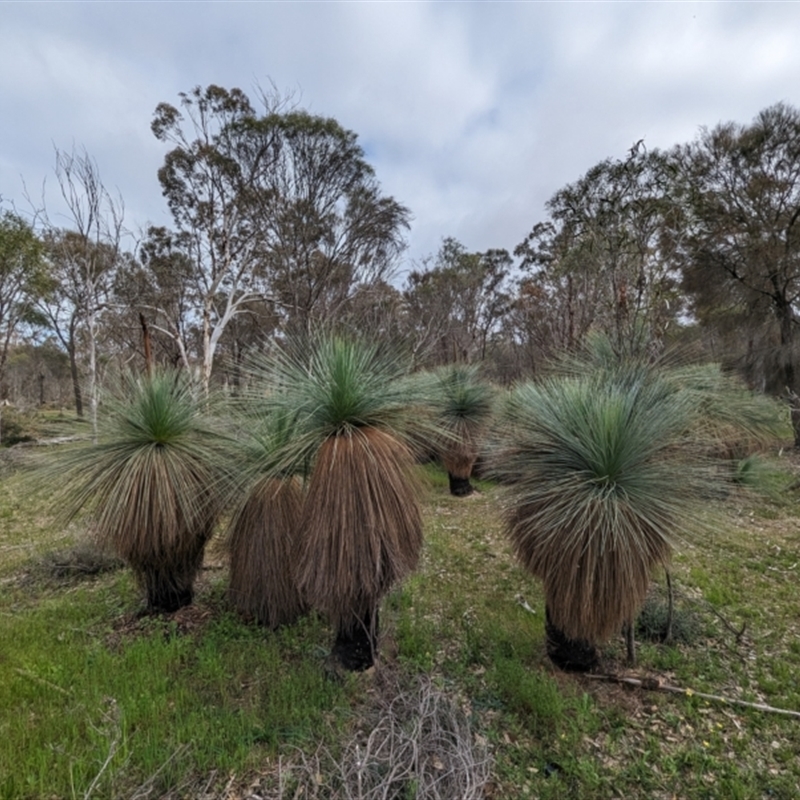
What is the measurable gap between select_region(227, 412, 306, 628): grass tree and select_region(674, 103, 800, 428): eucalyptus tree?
12.1 meters

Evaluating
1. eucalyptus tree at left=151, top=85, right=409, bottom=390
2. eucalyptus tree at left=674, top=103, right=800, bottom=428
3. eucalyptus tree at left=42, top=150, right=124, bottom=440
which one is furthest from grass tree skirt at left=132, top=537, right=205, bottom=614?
eucalyptus tree at left=674, top=103, right=800, bottom=428

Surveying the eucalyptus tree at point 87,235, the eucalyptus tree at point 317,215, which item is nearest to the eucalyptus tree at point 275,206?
the eucalyptus tree at point 317,215

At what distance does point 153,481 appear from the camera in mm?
2684

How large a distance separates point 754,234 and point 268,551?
46.6 feet

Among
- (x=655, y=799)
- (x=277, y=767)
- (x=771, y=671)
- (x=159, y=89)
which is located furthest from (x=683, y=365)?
(x=159, y=89)

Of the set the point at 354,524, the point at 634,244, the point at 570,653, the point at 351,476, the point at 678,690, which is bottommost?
the point at 678,690

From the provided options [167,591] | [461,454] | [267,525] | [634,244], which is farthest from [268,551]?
[634,244]

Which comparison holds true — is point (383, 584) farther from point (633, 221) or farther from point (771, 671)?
point (633, 221)

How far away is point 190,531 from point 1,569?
11.4 feet

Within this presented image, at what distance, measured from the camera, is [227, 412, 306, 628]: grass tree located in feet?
8.89

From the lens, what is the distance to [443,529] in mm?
5699

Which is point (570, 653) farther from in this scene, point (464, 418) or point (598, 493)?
point (464, 418)

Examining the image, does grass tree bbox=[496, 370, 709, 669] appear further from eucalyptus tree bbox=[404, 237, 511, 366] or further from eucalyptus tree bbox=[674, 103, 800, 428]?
eucalyptus tree bbox=[404, 237, 511, 366]

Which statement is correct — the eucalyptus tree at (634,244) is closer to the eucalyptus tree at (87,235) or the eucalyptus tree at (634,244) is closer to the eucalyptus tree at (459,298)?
the eucalyptus tree at (87,235)
